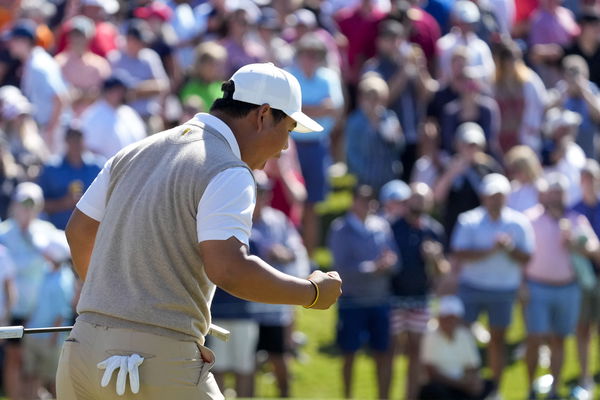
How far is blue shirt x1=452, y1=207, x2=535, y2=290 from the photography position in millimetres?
10297

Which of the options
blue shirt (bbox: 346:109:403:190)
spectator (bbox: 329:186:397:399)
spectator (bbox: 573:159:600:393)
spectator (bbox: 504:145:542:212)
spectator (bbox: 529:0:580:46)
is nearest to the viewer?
spectator (bbox: 329:186:397:399)

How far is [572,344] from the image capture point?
11.9 meters

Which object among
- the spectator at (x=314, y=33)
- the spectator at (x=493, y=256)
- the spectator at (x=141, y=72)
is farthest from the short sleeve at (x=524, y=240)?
the spectator at (x=141, y=72)

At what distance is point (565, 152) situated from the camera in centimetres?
1203

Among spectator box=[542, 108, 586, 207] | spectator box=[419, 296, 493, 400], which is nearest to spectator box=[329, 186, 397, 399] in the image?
spectator box=[419, 296, 493, 400]

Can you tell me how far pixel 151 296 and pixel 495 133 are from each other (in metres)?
8.65

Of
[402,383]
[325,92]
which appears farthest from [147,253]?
[325,92]

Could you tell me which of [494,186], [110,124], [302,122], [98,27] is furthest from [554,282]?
[302,122]

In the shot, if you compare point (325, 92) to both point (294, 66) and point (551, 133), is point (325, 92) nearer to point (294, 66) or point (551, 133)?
point (294, 66)

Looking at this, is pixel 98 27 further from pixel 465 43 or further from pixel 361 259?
pixel 361 259

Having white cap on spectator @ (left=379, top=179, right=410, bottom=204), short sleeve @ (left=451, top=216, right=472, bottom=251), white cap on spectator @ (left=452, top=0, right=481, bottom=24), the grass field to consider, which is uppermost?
white cap on spectator @ (left=379, top=179, right=410, bottom=204)

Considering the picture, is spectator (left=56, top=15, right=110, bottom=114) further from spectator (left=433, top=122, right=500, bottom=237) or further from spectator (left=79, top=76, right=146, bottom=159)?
spectator (left=433, top=122, right=500, bottom=237)

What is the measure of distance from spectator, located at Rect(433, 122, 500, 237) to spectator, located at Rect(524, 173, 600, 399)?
98 centimetres

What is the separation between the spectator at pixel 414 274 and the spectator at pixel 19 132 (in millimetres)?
3096
